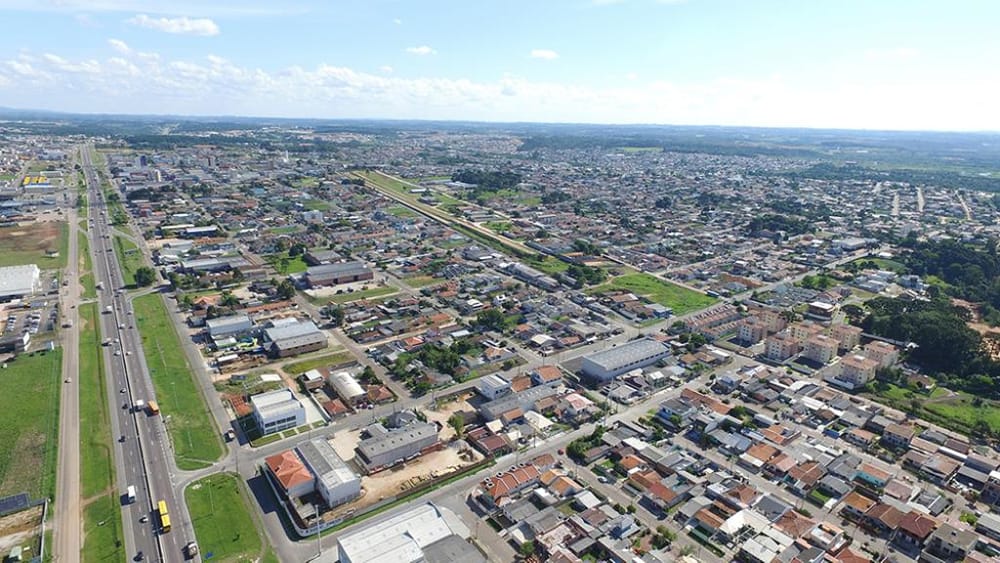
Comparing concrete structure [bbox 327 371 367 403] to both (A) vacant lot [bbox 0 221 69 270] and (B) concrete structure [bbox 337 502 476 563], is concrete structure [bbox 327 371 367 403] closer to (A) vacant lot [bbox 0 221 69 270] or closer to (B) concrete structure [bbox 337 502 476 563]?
(B) concrete structure [bbox 337 502 476 563]

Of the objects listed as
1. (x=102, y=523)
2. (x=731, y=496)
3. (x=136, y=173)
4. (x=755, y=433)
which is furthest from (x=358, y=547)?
(x=136, y=173)

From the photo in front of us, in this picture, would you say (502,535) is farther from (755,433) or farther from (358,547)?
(755,433)

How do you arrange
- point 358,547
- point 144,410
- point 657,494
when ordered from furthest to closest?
point 144,410
point 657,494
point 358,547

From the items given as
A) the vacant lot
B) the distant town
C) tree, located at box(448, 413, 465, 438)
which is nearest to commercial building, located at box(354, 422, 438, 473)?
the distant town

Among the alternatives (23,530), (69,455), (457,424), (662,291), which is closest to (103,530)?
(23,530)

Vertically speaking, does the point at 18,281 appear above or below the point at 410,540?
above

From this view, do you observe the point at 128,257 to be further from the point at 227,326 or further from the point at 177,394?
the point at 177,394

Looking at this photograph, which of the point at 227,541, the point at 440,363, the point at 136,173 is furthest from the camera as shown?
the point at 136,173
